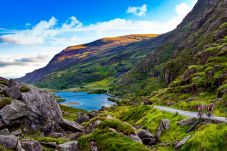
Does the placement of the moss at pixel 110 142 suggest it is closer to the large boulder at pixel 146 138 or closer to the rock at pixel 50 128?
the large boulder at pixel 146 138

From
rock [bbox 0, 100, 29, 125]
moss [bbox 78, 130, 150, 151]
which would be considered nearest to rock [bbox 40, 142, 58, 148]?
moss [bbox 78, 130, 150, 151]

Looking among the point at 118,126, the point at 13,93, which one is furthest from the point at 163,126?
the point at 13,93

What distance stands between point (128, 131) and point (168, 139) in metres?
9.05

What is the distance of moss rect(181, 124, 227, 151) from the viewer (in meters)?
36.4

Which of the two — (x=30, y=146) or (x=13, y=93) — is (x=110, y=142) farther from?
(x=13, y=93)

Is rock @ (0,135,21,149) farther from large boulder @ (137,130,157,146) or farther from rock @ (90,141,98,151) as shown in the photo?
large boulder @ (137,130,157,146)

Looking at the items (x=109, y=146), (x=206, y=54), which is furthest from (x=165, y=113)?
(x=206, y=54)

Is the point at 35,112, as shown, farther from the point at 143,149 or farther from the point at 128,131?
the point at 143,149

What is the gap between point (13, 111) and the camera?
157 feet

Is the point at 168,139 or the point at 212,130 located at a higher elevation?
the point at 212,130

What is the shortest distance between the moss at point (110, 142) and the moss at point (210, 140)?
22.2 feet

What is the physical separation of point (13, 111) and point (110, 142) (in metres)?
18.4

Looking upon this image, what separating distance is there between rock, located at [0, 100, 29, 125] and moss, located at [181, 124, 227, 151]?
84.3 ft

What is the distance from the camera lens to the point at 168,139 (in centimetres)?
4850
